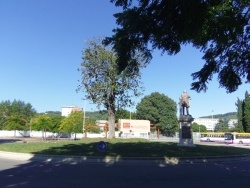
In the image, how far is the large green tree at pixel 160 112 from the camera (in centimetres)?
11138

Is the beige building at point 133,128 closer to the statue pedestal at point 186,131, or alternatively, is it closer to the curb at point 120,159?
the statue pedestal at point 186,131

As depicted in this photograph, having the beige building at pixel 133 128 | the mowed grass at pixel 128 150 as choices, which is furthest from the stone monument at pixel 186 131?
the beige building at pixel 133 128

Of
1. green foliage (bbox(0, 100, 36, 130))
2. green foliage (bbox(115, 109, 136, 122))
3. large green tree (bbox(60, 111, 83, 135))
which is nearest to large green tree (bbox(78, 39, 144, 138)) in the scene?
green foliage (bbox(115, 109, 136, 122))

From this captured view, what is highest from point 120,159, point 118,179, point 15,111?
point 15,111

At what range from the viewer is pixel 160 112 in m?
113

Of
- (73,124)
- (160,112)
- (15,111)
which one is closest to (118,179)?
(73,124)

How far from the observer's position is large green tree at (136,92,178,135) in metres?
111

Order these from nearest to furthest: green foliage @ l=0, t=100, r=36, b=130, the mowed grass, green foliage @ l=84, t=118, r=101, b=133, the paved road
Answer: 1. the paved road
2. the mowed grass
3. green foliage @ l=84, t=118, r=101, b=133
4. green foliage @ l=0, t=100, r=36, b=130

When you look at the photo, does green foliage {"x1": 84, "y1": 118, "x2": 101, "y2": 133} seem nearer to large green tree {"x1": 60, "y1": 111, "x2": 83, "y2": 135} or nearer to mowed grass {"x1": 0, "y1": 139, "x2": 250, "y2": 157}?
large green tree {"x1": 60, "y1": 111, "x2": 83, "y2": 135}

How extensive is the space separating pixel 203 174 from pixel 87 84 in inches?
1254

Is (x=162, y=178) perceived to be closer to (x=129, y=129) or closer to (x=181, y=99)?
(x=181, y=99)

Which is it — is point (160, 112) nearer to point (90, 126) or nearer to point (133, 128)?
point (133, 128)

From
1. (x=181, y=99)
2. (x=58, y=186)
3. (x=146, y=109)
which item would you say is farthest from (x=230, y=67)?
(x=146, y=109)

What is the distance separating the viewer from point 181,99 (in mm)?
38656
